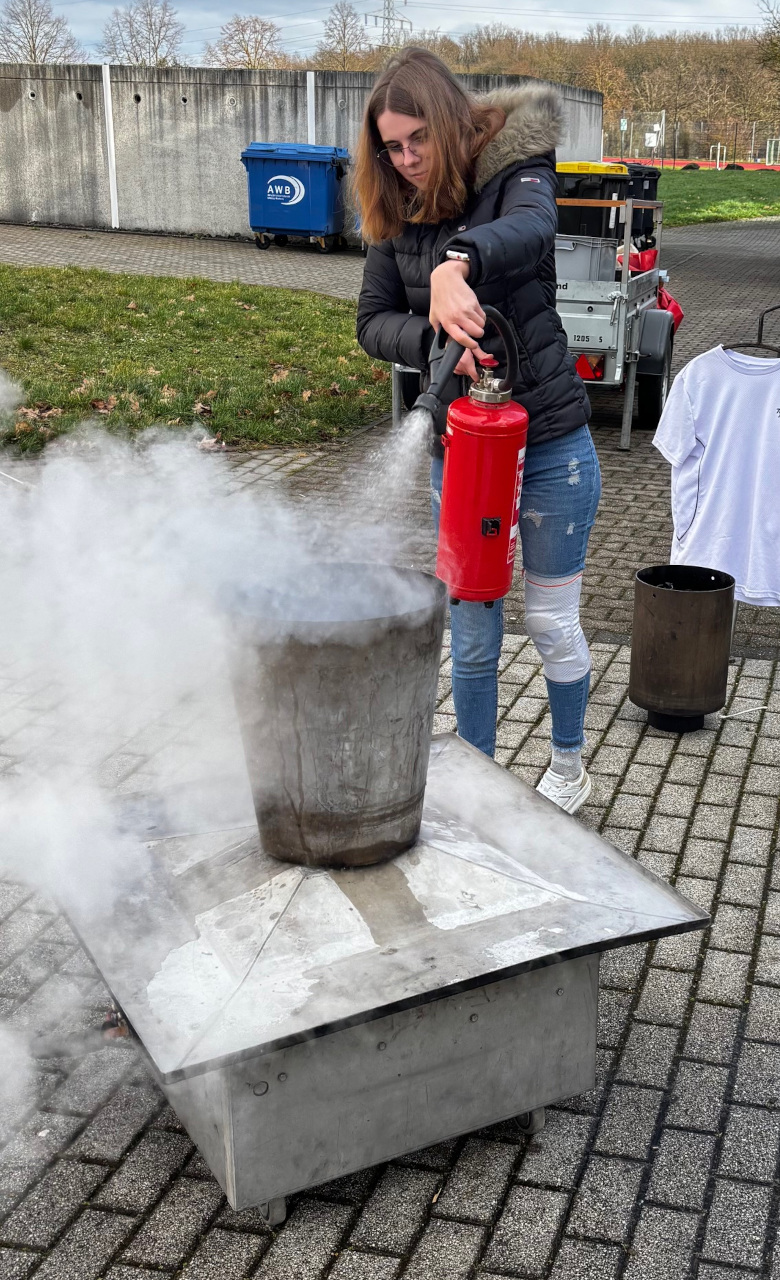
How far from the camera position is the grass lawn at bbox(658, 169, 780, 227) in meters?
31.1

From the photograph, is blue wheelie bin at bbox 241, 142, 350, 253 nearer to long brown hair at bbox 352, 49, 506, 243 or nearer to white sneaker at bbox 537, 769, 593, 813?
white sneaker at bbox 537, 769, 593, 813

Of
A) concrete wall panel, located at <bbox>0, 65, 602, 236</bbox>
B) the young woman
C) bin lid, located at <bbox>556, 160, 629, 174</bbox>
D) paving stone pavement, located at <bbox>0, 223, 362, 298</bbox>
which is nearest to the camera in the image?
the young woman

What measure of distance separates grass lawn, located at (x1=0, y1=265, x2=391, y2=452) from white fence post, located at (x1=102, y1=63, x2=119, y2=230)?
663cm

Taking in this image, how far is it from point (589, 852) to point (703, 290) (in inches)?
644

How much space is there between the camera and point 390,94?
8.98ft

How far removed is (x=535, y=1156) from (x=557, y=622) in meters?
1.48

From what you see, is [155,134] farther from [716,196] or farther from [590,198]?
[716,196]

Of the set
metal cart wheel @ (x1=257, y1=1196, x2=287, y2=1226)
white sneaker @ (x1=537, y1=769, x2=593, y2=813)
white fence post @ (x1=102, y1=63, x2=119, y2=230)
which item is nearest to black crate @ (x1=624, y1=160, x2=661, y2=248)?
white sneaker @ (x1=537, y1=769, x2=593, y2=813)

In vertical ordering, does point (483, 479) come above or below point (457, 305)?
below

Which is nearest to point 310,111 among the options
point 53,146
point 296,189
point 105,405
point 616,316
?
point 296,189

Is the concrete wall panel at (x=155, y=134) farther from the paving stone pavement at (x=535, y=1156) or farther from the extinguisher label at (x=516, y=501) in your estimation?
the paving stone pavement at (x=535, y=1156)

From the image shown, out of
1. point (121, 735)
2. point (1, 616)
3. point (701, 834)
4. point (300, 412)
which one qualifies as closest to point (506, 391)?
point (701, 834)

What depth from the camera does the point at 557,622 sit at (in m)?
3.46

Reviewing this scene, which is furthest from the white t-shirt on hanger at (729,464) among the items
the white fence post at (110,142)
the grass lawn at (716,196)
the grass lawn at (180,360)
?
the grass lawn at (716,196)
